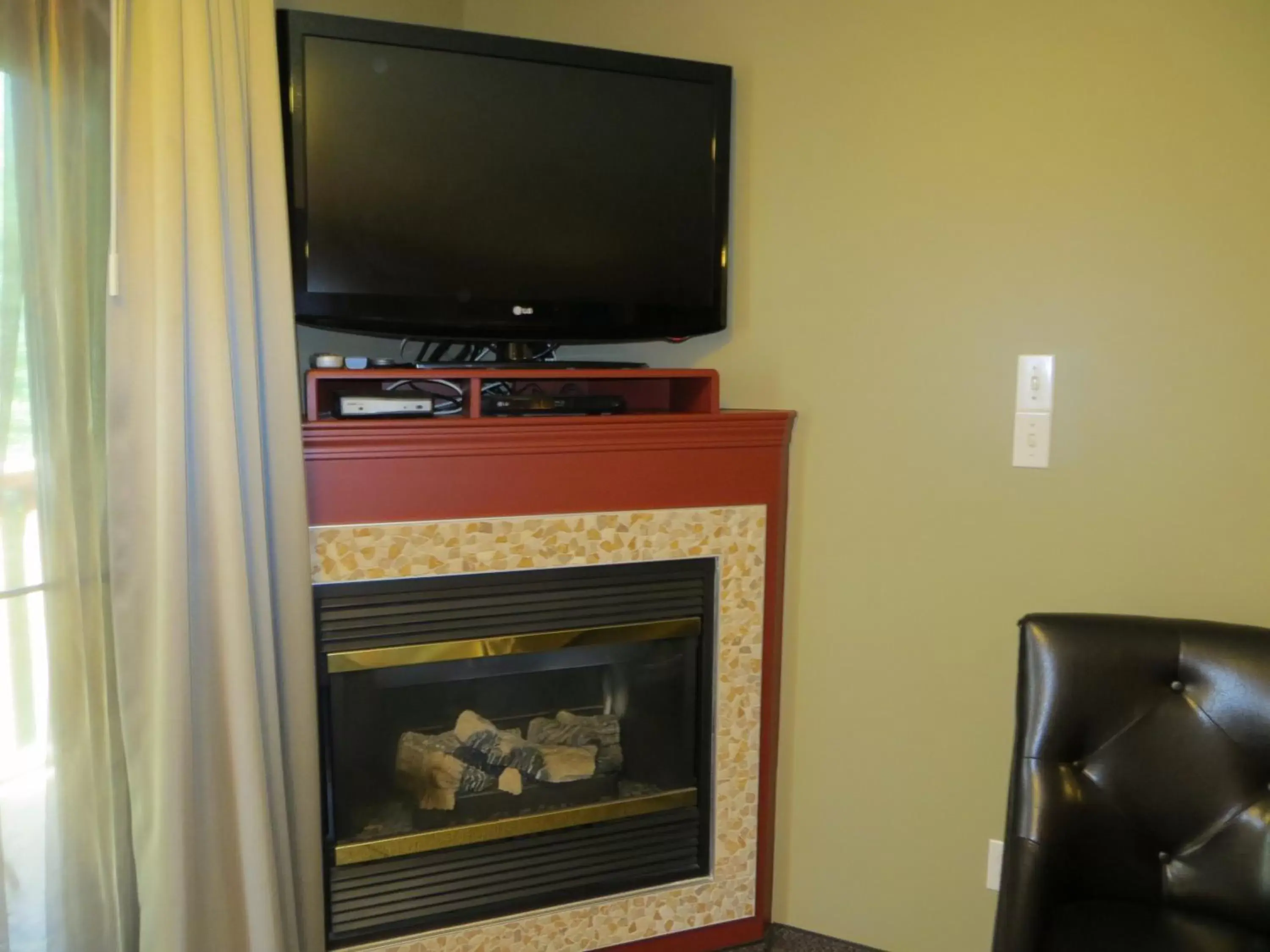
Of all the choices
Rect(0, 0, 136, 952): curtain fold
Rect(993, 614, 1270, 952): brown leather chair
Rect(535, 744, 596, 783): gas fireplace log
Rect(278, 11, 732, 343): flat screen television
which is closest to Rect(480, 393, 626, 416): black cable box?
Rect(278, 11, 732, 343): flat screen television

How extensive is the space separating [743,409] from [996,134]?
0.77 meters

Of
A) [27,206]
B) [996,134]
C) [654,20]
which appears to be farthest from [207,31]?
[996,134]

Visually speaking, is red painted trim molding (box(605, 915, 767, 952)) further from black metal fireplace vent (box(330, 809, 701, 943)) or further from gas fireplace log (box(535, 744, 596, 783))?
gas fireplace log (box(535, 744, 596, 783))

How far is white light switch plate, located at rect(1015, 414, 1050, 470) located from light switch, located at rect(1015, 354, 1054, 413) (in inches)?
0.6

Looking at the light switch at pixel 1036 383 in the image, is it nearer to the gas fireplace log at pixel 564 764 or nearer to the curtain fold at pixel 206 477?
the gas fireplace log at pixel 564 764

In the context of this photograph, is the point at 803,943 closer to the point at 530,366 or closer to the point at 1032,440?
the point at 1032,440

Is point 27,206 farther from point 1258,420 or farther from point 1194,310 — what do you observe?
point 1258,420

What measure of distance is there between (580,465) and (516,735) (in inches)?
26.1

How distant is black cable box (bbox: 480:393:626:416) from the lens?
70.9 inches

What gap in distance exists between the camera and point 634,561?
1.91 m

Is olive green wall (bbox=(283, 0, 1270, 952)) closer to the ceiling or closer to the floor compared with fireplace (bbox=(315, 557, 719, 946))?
closer to the ceiling

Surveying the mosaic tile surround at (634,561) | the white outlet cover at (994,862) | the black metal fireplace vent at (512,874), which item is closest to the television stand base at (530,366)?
the mosaic tile surround at (634,561)

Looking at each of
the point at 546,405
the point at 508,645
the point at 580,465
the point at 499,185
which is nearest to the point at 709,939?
the point at 508,645

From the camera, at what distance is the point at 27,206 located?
1.31 metres
